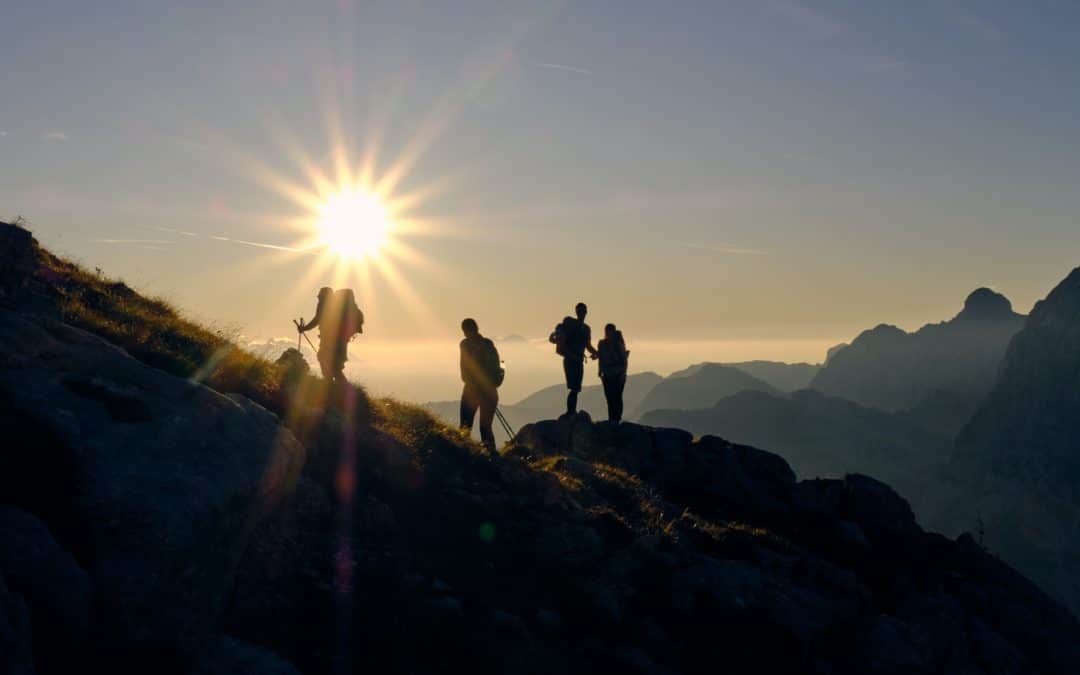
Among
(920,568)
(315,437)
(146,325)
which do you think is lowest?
(920,568)

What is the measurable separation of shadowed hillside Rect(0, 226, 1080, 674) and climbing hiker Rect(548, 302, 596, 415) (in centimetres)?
384

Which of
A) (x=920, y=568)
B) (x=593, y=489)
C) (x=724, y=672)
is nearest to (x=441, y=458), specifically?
(x=593, y=489)

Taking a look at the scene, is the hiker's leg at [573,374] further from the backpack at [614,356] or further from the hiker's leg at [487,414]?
the hiker's leg at [487,414]

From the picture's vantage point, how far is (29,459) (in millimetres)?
7176

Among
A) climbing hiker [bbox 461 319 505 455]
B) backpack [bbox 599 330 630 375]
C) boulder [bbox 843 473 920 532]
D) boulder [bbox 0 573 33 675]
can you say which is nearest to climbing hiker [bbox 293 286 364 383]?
climbing hiker [bbox 461 319 505 455]

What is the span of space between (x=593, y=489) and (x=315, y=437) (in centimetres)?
648

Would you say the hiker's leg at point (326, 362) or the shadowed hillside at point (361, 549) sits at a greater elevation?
the hiker's leg at point (326, 362)

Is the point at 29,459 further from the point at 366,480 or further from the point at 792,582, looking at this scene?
the point at 792,582

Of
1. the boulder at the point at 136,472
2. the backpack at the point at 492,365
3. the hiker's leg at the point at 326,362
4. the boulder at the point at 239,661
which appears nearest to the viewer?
the boulder at the point at 136,472

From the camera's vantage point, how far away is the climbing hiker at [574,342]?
23.2 m

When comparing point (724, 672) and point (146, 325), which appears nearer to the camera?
Result: point (724, 672)

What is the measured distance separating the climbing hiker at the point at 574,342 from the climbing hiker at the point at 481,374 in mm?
3802

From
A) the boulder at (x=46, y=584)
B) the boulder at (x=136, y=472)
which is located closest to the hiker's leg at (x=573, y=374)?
the boulder at (x=136, y=472)

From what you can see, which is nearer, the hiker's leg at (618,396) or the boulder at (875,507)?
the boulder at (875,507)
